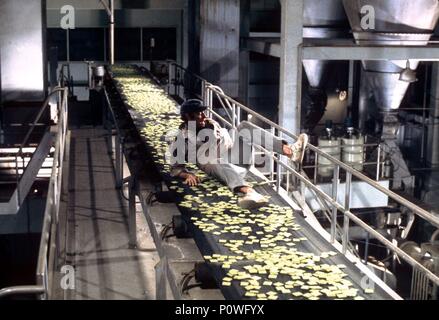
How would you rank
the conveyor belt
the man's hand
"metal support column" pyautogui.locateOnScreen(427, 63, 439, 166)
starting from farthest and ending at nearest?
"metal support column" pyautogui.locateOnScreen(427, 63, 439, 166) < the man's hand < the conveyor belt

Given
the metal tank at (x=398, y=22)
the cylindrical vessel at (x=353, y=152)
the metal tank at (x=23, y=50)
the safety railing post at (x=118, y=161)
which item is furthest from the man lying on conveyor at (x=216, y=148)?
the metal tank at (x=23, y=50)

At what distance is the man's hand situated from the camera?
6.52m

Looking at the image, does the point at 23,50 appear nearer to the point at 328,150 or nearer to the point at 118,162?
the point at 118,162

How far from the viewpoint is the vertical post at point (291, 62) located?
12.1 meters

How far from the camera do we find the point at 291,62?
1218cm

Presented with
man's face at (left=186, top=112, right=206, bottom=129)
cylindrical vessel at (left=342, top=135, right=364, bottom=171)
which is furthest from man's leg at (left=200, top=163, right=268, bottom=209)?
cylindrical vessel at (left=342, top=135, right=364, bottom=171)

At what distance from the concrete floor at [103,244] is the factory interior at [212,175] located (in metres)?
0.03

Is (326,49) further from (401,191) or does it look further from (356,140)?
(401,191)

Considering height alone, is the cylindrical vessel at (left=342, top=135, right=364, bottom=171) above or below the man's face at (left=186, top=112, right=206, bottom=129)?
below

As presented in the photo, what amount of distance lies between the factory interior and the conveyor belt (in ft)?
0.06

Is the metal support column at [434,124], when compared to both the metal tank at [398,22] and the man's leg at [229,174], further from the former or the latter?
the man's leg at [229,174]

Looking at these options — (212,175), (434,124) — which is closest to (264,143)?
(212,175)

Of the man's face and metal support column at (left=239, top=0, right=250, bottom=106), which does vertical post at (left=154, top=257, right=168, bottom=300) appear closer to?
the man's face

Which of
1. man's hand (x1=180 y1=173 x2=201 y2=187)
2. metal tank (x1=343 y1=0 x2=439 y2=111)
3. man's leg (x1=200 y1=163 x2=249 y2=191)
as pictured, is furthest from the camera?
metal tank (x1=343 y1=0 x2=439 y2=111)
